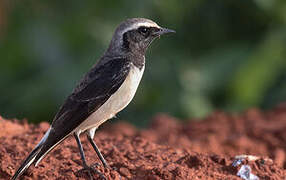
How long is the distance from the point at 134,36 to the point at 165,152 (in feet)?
4.16

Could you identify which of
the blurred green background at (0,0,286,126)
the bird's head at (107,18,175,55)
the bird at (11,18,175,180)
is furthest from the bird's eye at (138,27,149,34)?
the blurred green background at (0,0,286,126)

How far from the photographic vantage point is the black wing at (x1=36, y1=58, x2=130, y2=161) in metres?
5.73

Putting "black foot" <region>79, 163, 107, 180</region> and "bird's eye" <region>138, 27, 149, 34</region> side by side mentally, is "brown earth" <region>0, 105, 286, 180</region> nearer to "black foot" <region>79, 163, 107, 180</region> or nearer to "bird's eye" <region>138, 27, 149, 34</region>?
"black foot" <region>79, 163, 107, 180</region>

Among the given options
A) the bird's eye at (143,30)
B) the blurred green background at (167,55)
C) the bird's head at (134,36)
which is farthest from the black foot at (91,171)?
the blurred green background at (167,55)

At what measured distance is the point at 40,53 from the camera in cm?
1234

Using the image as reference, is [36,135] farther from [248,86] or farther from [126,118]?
[248,86]

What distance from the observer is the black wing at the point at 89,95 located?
5.73 metres

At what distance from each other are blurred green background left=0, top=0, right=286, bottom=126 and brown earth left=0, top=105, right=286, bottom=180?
2.17 metres

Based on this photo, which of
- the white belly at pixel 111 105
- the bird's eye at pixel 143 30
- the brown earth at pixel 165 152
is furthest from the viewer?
the bird's eye at pixel 143 30

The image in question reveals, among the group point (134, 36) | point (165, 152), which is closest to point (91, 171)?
point (165, 152)

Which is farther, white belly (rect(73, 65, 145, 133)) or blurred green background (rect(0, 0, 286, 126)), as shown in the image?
blurred green background (rect(0, 0, 286, 126))

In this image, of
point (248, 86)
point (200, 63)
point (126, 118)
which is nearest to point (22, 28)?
point (126, 118)

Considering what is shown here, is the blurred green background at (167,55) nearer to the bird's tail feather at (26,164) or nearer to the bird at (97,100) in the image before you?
the bird at (97,100)

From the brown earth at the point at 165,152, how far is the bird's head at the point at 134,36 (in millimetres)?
1078
